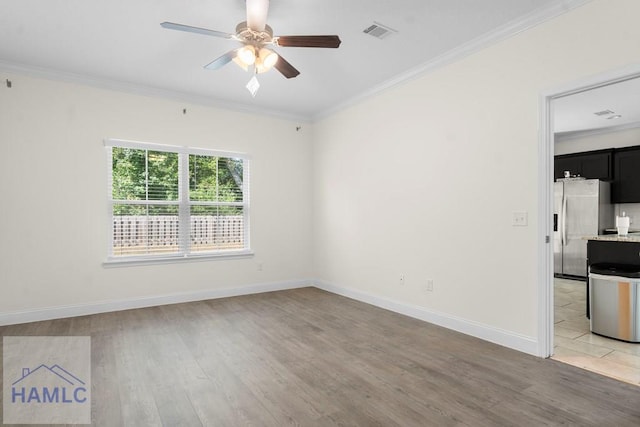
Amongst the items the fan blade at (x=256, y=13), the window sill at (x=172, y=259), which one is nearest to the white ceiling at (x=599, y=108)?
the fan blade at (x=256, y=13)

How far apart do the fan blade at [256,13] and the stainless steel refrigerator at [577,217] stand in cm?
590

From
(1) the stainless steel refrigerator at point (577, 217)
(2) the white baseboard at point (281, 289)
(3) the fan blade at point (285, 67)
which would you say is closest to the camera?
(3) the fan blade at point (285, 67)

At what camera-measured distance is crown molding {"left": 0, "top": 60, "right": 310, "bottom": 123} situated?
3965mm

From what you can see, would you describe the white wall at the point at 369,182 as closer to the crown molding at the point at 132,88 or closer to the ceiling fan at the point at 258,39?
the crown molding at the point at 132,88

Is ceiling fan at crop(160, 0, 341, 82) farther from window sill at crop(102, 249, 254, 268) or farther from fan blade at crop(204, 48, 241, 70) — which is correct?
window sill at crop(102, 249, 254, 268)

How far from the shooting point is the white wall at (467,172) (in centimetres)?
286

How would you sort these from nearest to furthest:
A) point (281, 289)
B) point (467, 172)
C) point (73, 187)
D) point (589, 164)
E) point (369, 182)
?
point (467, 172) → point (73, 187) → point (369, 182) → point (281, 289) → point (589, 164)

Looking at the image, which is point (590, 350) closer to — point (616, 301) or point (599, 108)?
point (616, 301)

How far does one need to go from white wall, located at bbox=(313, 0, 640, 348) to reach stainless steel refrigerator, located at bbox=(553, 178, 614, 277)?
3.59m

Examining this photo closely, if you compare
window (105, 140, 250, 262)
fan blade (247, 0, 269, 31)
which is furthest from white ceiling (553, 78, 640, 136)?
window (105, 140, 250, 262)

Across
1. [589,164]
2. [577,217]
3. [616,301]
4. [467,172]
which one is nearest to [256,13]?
[467,172]

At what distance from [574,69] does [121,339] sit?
15.3ft

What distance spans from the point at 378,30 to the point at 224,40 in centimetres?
147

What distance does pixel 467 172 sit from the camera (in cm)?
359
